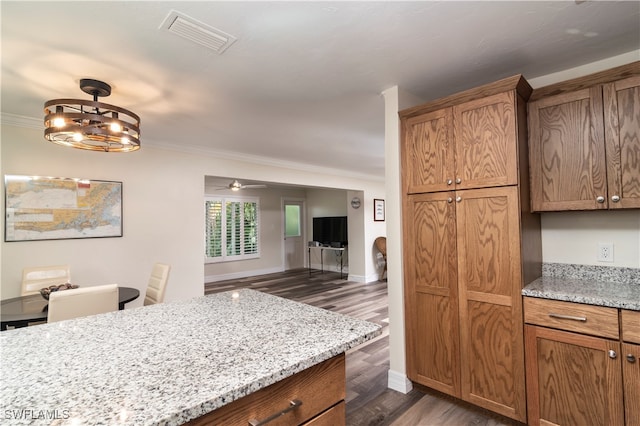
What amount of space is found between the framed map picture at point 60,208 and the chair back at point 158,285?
2.50ft

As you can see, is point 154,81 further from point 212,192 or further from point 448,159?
point 212,192

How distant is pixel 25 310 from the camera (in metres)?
2.17

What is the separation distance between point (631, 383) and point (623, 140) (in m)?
1.31

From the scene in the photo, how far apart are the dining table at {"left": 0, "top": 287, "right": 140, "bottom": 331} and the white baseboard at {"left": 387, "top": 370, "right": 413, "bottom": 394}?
88.5 inches

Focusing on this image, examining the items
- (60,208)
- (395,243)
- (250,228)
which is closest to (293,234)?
(250,228)

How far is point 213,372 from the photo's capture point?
843 millimetres

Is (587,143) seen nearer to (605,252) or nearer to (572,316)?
(605,252)

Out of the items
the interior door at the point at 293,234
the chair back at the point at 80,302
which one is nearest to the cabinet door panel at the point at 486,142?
the chair back at the point at 80,302

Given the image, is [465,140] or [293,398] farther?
[465,140]

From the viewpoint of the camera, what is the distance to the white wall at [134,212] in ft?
9.65

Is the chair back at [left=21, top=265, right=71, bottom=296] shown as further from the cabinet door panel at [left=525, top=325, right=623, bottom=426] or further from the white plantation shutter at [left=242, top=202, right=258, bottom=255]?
the white plantation shutter at [left=242, top=202, right=258, bottom=255]

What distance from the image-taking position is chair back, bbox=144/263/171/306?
2893mm

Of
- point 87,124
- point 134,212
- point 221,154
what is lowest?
point 134,212

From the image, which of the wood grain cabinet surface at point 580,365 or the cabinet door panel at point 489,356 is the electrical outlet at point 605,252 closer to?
the wood grain cabinet surface at point 580,365
